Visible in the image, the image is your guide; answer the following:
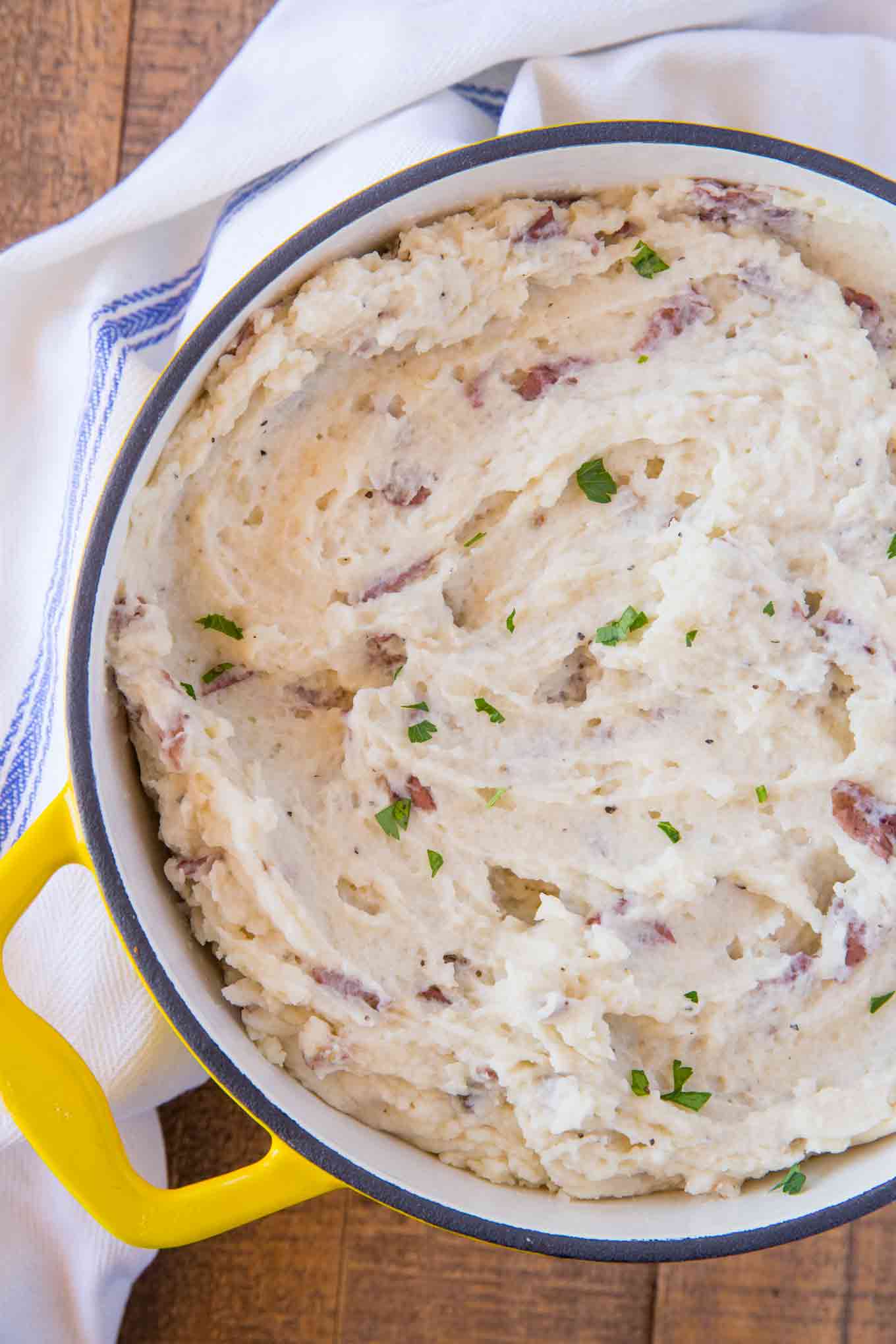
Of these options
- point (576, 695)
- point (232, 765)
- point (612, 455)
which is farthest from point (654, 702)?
point (232, 765)

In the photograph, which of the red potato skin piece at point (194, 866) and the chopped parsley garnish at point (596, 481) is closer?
the red potato skin piece at point (194, 866)

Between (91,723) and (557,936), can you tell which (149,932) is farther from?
(557,936)

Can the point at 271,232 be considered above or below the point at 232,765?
above

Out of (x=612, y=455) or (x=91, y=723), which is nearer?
(x=91, y=723)

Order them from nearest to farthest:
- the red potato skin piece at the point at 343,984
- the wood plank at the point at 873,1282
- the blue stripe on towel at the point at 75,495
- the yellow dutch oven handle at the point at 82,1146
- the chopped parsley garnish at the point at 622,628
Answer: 1. the yellow dutch oven handle at the point at 82,1146
2. the red potato skin piece at the point at 343,984
3. the chopped parsley garnish at the point at 622,628
4. the blue stripe on towel at the point at 75,495
5. the wood plank at the point at 873,1282

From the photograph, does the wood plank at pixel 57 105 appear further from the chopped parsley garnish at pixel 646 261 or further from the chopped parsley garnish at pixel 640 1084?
the chopped parsley garnish at pixel 640 1084

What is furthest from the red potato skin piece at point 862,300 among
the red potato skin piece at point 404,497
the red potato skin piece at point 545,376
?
the red potato skin piece at point 404,497

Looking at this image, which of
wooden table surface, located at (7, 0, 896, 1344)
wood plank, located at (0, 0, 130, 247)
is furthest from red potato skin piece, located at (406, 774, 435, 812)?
wood plank, located at (0, 0, 130, 247)
